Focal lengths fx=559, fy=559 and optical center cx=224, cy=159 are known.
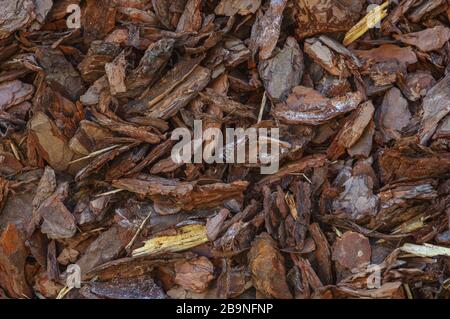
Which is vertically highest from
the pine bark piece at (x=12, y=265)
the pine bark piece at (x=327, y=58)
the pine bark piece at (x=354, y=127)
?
the pine bark piece at (x=327, y=58)

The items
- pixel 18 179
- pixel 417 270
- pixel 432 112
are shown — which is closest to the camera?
pixel 417 270

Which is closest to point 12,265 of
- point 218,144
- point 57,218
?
point 57,218

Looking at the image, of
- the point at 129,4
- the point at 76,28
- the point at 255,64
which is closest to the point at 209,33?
the point at 255,64

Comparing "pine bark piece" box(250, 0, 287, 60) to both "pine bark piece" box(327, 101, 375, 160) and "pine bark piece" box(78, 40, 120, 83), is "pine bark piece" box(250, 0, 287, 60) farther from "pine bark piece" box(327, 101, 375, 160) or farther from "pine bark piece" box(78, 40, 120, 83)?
"pine bark piece" box(78, 40, 120, 83)

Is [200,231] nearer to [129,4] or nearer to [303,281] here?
[303,281]

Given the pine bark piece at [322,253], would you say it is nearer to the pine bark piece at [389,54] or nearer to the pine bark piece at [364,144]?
the pine bark piece at [364,144]

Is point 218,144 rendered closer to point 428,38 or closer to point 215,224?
point 215,224

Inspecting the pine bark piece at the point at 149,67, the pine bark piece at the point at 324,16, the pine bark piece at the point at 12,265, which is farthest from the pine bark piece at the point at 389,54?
the pine bark piece at the point at 12,265

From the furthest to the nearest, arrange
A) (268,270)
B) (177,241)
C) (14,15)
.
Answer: (14,15), (177,241), (268,270)
